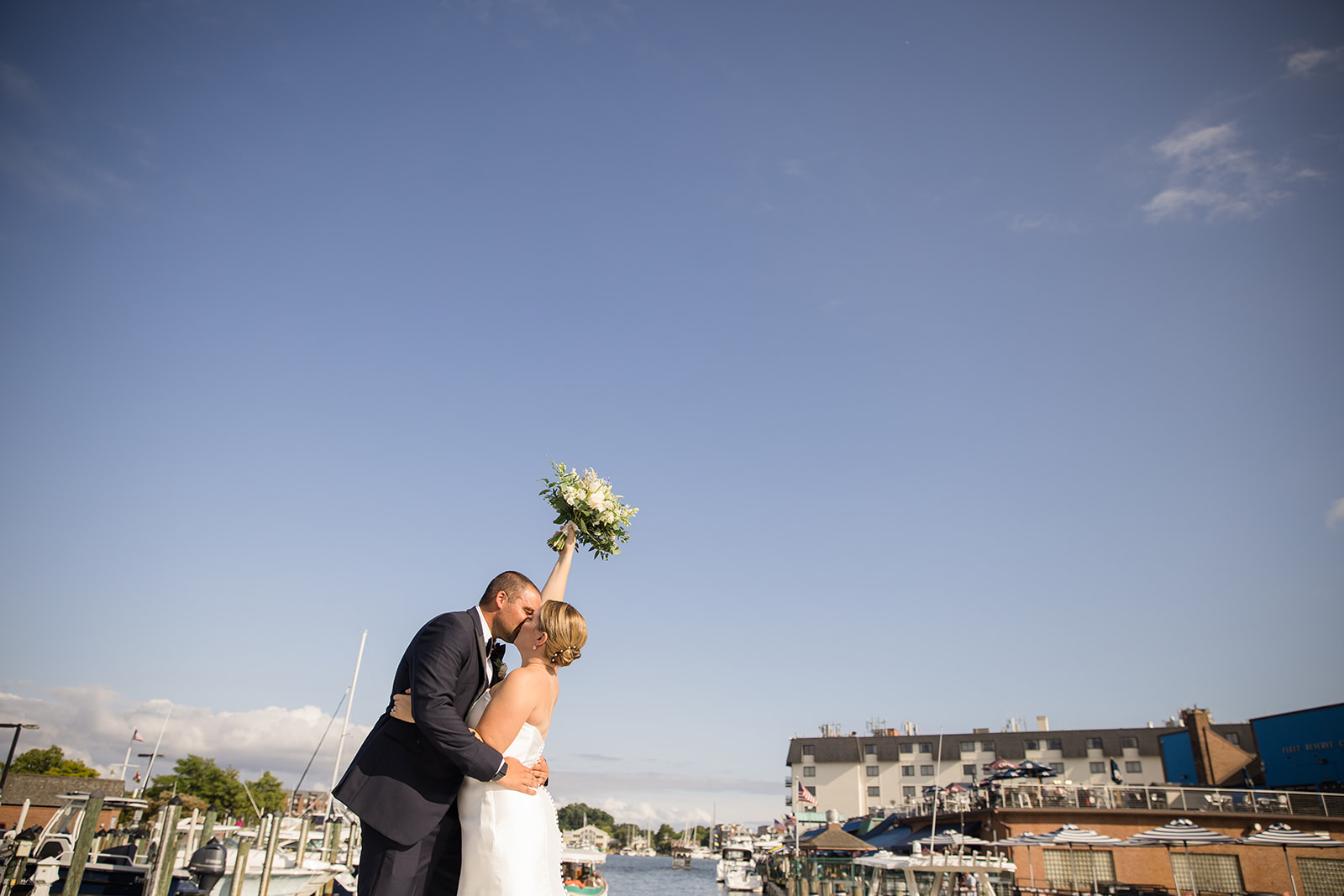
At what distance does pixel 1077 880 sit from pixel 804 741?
48409 mm

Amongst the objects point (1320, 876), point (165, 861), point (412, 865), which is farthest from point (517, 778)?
point (1320, 876)

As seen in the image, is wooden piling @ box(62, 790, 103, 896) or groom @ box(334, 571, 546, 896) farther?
wooden piling @ box(62, 790, 103, 896)

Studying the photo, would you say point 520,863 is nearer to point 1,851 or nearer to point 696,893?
point 1,851

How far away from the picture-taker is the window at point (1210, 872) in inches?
1106

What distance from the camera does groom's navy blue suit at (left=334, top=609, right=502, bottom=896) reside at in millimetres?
3928

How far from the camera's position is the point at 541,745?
450cm

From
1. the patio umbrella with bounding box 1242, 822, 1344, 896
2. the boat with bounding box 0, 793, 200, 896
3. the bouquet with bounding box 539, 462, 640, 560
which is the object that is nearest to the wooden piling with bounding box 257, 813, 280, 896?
the boat with bounding box 0, 793, 200, 896

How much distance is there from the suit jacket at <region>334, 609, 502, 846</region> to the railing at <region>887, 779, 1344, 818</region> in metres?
31.7

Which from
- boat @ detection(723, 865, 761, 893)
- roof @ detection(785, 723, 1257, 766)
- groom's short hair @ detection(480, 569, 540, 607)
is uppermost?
roof @ detection(785, 723, 1257, 766)

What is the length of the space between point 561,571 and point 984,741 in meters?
76.3

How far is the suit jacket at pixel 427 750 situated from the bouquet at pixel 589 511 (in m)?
1.68

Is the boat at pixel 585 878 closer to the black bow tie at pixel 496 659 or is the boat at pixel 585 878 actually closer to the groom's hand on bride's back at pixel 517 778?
the black bow tie at pixel 496 659

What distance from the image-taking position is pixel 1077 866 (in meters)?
28.7

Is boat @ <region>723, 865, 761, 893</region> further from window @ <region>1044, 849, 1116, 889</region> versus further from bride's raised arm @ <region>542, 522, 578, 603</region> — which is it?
bride's raised arm @ <region>542, 522, 578, 603</region>
